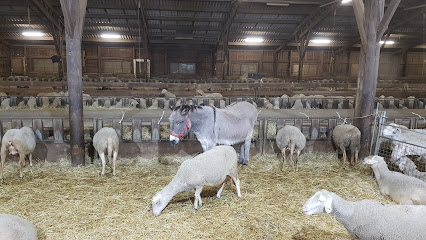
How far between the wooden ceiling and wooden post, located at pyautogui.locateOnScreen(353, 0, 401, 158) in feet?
36.6

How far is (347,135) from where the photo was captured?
22.1ft

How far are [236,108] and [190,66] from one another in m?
20.9

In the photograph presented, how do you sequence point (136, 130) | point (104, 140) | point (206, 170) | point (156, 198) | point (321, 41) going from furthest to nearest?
point (321, 41)
point (136, 130)
point (104, 140)
point (206, 170)
point (156, 198)

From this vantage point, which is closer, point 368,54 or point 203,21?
point 368,54

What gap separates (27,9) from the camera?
59.5ft

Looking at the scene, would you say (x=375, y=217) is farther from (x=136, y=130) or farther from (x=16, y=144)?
(x=16, y=144)

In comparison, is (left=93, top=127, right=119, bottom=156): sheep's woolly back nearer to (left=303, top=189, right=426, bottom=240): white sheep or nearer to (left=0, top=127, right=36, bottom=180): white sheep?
(left=0, top=127, right=36, bottom=180): white sheep

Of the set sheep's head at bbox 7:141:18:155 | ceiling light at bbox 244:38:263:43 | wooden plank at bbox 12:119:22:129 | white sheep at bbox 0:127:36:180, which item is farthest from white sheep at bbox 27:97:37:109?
ceiling light at bbox 244:38:263:43

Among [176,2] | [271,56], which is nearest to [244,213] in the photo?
[176,2]

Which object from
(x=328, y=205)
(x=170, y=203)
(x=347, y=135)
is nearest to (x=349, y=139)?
(x=347, y=135)

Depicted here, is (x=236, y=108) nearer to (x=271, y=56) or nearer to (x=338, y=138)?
(x=338, y=138)

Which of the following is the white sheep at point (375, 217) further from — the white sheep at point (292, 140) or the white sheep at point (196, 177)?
the white sheep at point (292, 140)

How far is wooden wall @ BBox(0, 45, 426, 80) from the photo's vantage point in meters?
25.0

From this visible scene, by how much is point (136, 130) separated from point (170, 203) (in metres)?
2.84
